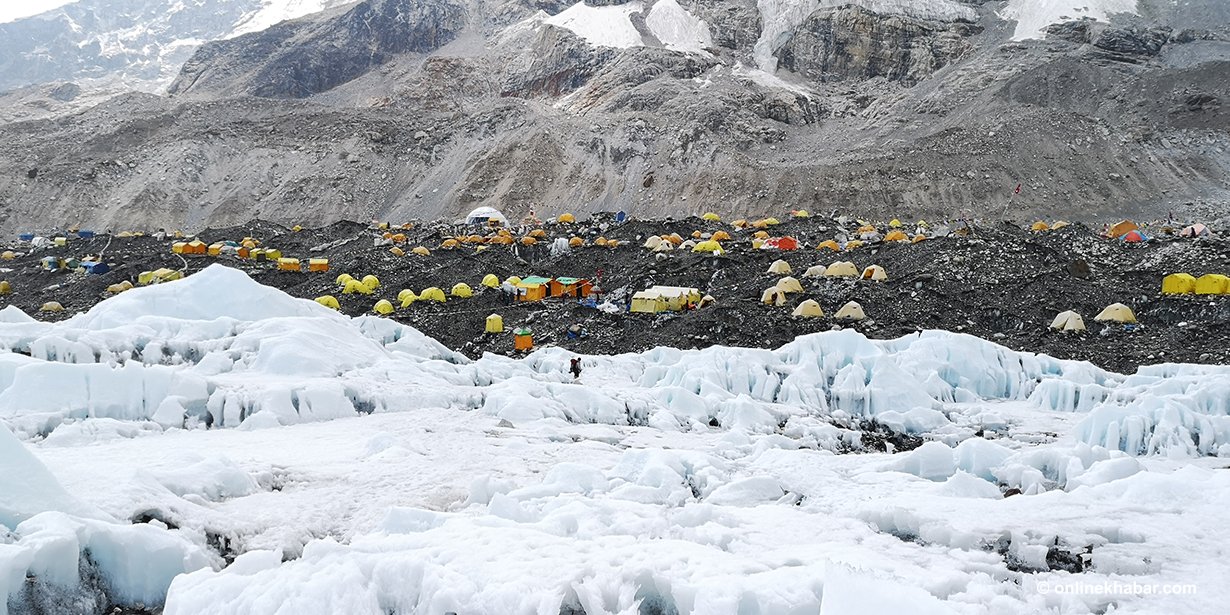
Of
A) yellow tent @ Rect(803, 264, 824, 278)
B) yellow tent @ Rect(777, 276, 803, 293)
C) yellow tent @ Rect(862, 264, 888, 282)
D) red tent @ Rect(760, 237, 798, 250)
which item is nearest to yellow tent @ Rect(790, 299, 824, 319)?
yellow tent @ Rect(777, 276, 803, 293)

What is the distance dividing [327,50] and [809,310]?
68967 millimetres

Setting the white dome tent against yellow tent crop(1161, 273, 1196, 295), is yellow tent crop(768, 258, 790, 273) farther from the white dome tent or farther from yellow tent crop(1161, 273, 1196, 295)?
the white dome tent

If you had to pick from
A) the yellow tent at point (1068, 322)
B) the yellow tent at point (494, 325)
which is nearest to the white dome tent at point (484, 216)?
the yellow tent at point (494, 325)

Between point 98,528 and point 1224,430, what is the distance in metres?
14.3

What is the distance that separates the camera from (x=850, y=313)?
2102cm

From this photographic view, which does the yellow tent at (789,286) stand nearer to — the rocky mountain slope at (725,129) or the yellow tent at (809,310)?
the yellow tent at (809,310)

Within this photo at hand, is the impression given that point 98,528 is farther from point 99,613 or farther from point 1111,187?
point 1111,187

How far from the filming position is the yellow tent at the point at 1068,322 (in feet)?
63.0

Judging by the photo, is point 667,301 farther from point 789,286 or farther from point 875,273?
point 875,273

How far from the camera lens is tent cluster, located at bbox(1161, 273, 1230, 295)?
20.0 metres

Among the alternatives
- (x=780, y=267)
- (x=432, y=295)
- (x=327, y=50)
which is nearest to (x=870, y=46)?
(x=780, y=267)

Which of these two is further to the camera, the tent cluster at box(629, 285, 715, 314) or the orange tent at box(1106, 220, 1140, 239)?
the orange tent at box(1106, 220, 1140, 239)

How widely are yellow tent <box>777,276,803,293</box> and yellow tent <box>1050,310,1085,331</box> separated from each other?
6.75 metres

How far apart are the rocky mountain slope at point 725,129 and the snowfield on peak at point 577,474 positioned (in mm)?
30182
